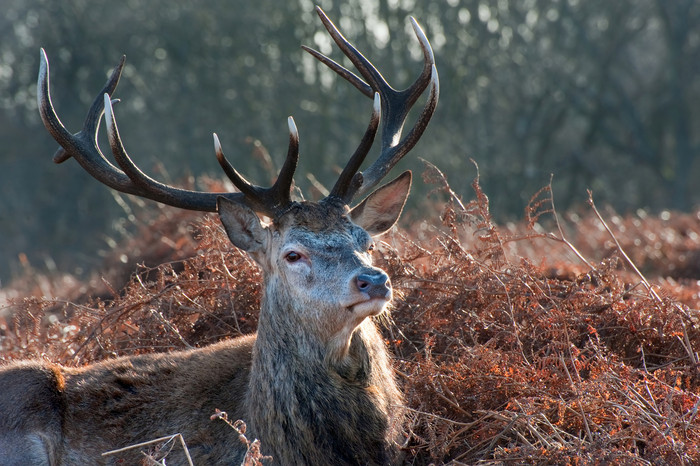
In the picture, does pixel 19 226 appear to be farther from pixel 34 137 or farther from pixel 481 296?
pixel 481 296

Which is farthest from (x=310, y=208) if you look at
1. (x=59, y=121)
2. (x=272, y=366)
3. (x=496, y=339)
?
(x=59, y=121)

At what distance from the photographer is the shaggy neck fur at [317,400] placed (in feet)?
14.6

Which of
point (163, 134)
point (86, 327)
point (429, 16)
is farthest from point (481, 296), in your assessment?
point (163, 134)

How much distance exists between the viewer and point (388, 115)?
5695mm

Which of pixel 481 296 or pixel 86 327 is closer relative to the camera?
pixel 481 296

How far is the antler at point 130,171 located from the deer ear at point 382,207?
0.51 meters

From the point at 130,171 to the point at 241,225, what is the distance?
747 mm

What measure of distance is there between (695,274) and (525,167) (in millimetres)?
14628

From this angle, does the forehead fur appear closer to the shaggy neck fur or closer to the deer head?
the deer head

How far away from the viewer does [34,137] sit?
966 inches

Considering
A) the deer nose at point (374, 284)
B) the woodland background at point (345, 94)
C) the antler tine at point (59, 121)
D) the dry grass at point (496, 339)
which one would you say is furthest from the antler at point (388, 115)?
the woodland background at point (345, 94)

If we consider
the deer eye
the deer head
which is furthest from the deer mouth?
the deer eye

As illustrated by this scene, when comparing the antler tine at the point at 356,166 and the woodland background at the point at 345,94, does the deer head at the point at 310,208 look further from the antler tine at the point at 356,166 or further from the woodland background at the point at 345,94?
the woodland background at the point at 345,94

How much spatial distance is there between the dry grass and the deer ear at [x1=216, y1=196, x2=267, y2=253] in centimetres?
119
